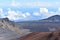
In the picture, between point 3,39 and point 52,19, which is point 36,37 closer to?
point 3,39

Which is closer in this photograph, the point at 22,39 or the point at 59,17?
the point at 22,39

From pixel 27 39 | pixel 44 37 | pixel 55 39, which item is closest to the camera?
pixel 55 39

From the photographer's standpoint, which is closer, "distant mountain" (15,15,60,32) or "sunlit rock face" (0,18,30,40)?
"sunlit rock face" (0,18,30,40)

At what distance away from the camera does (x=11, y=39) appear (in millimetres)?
43594

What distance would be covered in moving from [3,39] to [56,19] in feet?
341

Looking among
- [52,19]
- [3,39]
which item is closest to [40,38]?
[3,39]

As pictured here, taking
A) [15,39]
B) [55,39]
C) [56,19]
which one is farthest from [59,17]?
[55,39]

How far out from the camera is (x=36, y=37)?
1588 inches

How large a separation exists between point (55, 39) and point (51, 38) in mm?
1287

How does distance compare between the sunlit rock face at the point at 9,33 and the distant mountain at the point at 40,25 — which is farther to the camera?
the distant mountain at the point at 40,25

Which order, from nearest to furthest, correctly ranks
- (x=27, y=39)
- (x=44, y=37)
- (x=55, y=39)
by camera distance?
(x=55, y=39)
(x=44, y=37)
(x=27, y=39)

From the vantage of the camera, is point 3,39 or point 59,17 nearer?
point 3,39

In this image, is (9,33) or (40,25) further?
(40,25)

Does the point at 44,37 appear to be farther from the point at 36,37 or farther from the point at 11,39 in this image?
the point at 11,39
